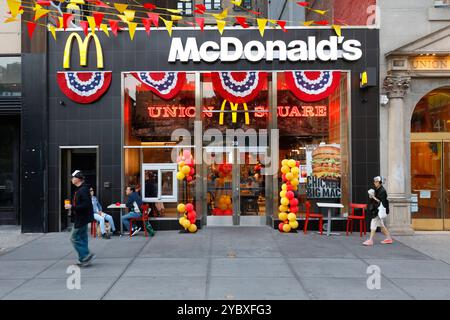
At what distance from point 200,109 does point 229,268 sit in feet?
20.8

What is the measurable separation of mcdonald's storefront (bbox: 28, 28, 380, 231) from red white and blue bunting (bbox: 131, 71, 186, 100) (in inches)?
1.2

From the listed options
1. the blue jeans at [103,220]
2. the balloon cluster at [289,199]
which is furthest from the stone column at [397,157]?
the blue jeans at [103,220]

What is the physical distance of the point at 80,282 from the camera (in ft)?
23.8

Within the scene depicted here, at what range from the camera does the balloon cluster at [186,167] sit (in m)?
12.2

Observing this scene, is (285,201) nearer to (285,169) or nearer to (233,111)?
(285,169)

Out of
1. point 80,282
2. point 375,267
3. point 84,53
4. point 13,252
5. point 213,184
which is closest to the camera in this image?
point 80,282

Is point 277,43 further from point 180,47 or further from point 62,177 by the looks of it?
point 62,177

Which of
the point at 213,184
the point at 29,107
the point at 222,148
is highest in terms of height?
the point at 29,107

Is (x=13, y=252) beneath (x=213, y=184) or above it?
beneath

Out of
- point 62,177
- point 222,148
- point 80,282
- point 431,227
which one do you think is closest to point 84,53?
point 62,177

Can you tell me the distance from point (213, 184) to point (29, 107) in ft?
20.0

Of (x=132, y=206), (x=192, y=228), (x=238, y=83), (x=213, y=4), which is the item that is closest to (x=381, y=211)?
(x=192, y=228)

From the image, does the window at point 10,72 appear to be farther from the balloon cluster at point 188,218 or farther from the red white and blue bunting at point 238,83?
the balloon cluster at point 188,218

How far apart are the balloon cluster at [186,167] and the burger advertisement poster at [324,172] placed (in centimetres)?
363
